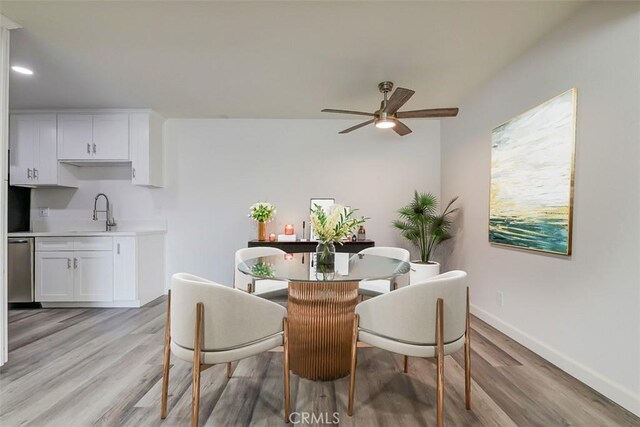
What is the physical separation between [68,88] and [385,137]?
384 cm

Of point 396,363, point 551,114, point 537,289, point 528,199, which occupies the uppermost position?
point 551,114

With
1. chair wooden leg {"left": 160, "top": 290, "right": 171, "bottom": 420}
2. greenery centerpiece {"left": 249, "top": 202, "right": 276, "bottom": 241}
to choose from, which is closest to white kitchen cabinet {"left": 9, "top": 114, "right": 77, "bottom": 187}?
greenery centerpiece {"left": 249, "top": 202, "right": 276, "bottom": 241}

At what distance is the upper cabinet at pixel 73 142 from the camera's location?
369 cm

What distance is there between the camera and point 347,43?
229 cm

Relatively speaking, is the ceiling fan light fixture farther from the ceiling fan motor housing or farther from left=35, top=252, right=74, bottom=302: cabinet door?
left=35, top=252, right=74, bottom=302: cabinet door

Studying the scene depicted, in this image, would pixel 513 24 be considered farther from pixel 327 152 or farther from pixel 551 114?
pixel 327 152

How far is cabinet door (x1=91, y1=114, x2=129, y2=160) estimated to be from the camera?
373 centimetres

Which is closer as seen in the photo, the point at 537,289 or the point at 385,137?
the point at 537,289

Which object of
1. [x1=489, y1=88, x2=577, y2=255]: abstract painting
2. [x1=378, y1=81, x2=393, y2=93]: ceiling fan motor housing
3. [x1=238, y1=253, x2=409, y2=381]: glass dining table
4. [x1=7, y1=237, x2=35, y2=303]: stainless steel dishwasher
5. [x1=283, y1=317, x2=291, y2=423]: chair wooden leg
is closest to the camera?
[x1=283, y1=317, x2=291, y2=423]: chair wooden leg

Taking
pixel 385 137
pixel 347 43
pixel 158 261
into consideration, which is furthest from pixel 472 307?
pixel 158 261

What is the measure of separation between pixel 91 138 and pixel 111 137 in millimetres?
239

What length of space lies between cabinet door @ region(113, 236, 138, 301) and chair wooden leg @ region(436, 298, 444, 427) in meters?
3.50

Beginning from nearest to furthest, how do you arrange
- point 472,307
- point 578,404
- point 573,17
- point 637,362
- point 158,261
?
point 637,362 < point 578,404 < point 573,17 < point 472,307 < point 158,261

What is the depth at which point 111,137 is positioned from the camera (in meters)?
3.75
